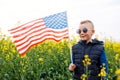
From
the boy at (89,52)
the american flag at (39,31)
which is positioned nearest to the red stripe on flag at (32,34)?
the american flag at (39,31)

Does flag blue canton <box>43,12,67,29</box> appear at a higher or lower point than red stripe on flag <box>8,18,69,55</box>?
higher

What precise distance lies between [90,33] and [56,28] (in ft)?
3.60

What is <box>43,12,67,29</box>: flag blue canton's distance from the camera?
566 centimetres

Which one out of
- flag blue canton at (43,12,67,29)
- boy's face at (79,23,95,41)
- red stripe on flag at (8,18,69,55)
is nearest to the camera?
boy's face at (79,23,95,41)

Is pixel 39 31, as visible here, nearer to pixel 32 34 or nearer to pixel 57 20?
pixel 32 34

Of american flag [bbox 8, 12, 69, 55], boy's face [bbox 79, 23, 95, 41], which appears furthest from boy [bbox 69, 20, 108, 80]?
american flag [bbox 8, 12, 69, 55]

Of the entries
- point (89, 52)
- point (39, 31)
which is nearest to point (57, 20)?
point (39, 31)

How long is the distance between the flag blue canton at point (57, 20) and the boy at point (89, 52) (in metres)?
0.75

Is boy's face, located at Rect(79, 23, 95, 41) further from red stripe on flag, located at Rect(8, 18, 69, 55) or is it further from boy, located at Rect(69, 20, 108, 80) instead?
red stripe on flag, located at Rect(8, 18, 69, 55)

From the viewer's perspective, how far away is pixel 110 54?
31.3 feet

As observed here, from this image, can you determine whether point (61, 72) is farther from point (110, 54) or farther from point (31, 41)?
point (31, 41)

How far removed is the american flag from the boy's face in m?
0.77

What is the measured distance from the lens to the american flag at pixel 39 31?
5570 millimetres

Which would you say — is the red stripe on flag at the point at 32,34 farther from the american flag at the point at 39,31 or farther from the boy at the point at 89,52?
the boy at the point at 89,52
